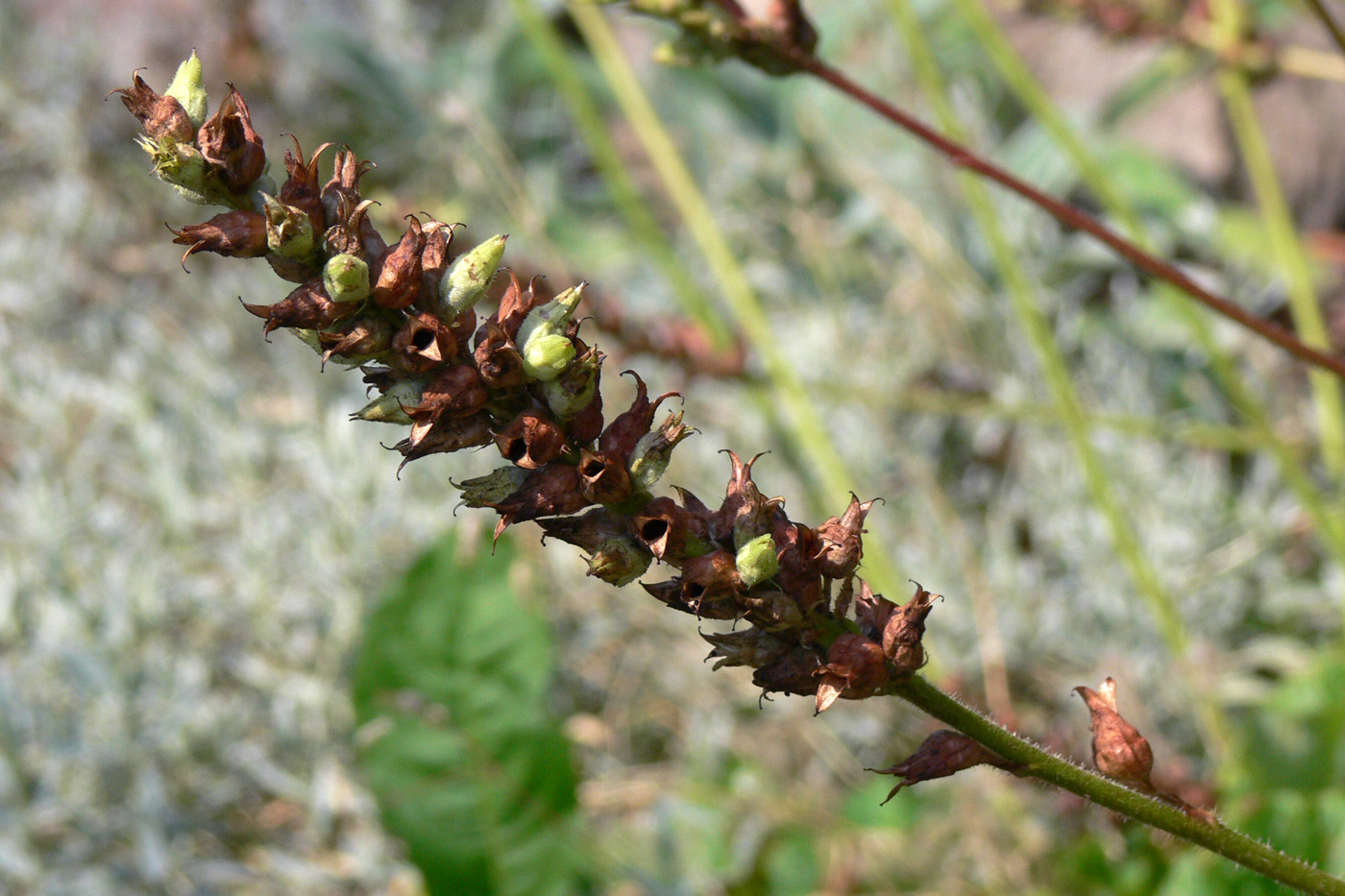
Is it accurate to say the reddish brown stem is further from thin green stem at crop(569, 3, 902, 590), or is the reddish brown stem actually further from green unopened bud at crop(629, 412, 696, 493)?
thin green stem at crop(569, 3, 902, 590)

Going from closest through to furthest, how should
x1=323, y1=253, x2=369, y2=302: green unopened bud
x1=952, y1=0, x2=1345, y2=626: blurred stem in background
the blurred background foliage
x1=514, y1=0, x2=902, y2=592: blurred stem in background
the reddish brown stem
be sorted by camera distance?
x1=323, y1=253, x2=369, y2=302: green unopened bud, the reddish brown stem, x1=952, y1=0, x2=1345, y2=626: blurred stem in background, x1=514, y1=0, x2=902, y2=592: blurred stem in background, the blurred background foliage

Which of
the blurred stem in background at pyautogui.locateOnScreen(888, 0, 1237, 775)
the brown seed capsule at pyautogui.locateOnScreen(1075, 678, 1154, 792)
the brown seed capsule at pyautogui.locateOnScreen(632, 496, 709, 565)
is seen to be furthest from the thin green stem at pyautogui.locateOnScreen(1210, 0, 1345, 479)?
the brown seed capsule at pyautogui.locateOnScreen(632, 496, 709, 565)

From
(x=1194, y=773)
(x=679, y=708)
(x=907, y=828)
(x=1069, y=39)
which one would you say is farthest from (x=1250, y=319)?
(x=1069, y=39)

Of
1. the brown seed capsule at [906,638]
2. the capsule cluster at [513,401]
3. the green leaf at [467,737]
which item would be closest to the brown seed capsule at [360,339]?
the capsule cluster at [513,401]

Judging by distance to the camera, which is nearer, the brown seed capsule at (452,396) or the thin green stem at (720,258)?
the brown seed capsule at (452,396)

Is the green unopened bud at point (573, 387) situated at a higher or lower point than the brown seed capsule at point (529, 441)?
higher

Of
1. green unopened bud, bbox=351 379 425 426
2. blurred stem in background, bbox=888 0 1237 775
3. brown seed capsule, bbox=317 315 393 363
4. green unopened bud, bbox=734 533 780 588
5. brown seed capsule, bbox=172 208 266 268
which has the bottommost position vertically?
green unopened bud, bbox=734 533 780 588

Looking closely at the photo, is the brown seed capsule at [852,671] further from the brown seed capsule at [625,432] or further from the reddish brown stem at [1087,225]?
the reddish brown stem at [1087,225]

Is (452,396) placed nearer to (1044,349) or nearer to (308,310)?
(308,310)

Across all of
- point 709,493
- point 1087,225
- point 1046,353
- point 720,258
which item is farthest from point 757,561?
point 709,493
